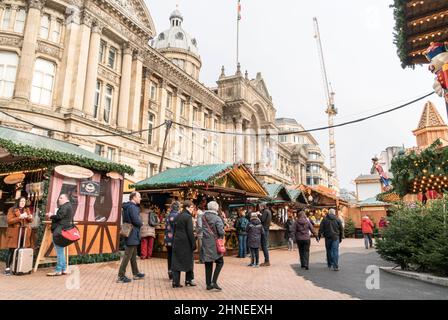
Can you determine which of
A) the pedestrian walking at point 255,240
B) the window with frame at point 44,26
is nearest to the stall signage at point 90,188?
the pedestrian walking at point 255,240

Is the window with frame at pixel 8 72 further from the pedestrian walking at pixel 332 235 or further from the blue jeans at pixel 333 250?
the blue jeans at pixel 333 250

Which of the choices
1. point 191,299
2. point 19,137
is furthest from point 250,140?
point 191,299

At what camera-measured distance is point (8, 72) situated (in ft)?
73.5

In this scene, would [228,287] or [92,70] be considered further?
[92,70]

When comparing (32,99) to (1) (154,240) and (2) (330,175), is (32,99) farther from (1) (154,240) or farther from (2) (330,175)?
(2) (330,175)

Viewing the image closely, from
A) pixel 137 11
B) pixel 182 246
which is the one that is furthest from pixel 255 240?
pixel 137 11

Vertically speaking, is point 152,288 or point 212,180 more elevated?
point 212,180

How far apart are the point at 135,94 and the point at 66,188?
1986cm

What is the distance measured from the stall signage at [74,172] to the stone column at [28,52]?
13995 mm

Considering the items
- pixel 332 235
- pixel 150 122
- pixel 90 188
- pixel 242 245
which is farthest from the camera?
pixel 150 122

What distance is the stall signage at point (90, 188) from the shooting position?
38.5 ft

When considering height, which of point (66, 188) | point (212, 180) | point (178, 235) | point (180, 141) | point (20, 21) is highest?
point (20, 21)

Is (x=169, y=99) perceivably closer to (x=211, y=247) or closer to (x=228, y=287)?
(x=228, y=287)

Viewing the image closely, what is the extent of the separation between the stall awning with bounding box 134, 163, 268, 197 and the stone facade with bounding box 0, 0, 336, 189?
2.63m
